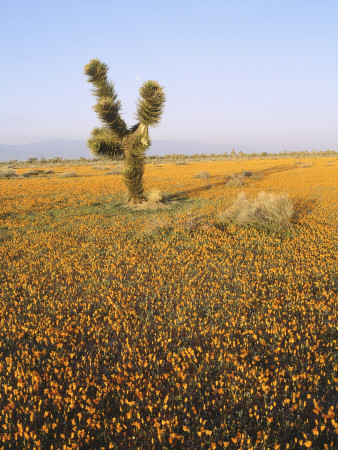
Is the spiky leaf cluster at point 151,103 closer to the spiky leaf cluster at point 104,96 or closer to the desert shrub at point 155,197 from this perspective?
the spiky leaf cluster at point 104,96

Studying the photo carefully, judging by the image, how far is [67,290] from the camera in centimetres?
631

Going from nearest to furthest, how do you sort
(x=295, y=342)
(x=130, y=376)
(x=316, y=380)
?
1. (x=316, y=380)
2. (x=130, y=376)
3. (x=295, y=342)

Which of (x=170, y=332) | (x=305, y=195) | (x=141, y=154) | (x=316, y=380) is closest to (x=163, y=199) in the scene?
(x=141, y=154)

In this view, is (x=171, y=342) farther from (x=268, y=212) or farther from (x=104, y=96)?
(x=104, y=96)

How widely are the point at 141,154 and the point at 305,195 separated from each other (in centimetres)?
974

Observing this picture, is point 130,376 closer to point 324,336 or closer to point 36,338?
point 36,338

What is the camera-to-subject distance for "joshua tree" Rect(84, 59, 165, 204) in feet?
46.1

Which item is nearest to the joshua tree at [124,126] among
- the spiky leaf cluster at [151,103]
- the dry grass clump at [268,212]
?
the spiky leaf cluster at [151,103]

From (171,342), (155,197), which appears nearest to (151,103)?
(155,197)

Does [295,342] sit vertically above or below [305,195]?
below

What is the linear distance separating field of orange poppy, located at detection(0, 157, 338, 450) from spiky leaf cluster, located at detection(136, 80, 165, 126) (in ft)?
25.1

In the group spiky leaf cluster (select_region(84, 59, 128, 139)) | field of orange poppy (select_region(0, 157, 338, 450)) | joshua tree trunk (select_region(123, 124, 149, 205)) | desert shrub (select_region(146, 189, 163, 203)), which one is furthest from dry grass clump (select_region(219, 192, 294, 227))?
spiky leaf cluster (select_region(84, 59, 128, 139))

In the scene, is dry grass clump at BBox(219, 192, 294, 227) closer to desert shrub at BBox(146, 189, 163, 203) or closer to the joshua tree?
desert shrub at BBox(146, 189, 163, 203)

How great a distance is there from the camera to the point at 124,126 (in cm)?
1502
